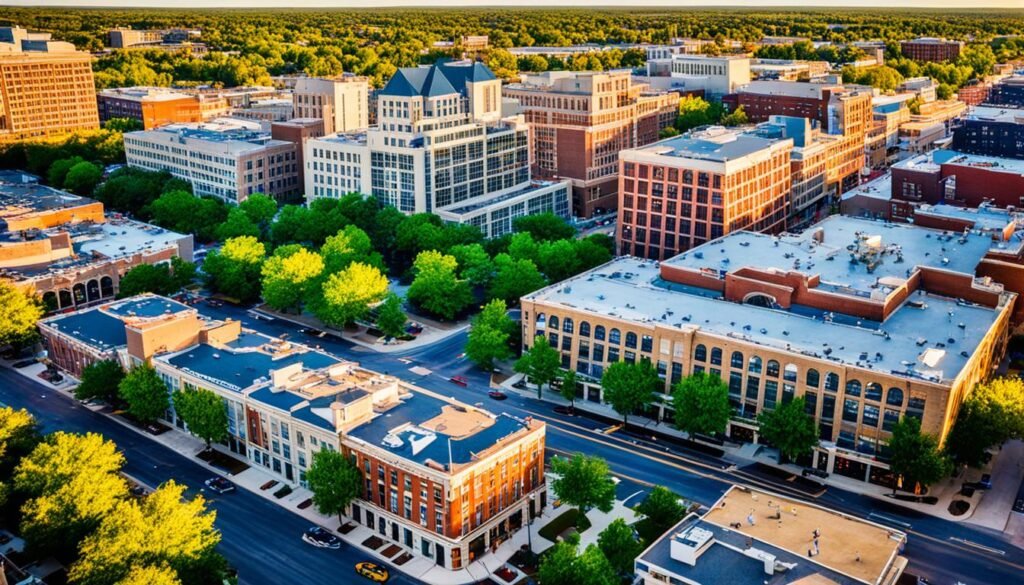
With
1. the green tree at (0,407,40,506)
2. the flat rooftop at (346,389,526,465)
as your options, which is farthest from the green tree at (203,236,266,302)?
the flat rooftop at (346,389,526,465)

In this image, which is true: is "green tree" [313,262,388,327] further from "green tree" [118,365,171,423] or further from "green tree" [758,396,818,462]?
"green tree" [758,396,818,462]

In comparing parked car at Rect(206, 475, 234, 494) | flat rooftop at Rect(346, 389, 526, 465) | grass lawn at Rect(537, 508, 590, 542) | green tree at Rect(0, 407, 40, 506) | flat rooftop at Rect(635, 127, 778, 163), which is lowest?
grass lawn at Rect(537, 508, 590, 542)

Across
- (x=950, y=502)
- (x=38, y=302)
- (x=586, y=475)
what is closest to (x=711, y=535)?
(x=586, y=475)

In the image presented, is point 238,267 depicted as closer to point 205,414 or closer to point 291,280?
point 291,280

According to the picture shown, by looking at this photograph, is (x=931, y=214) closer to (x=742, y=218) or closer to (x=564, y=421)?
(x=742, y=218)

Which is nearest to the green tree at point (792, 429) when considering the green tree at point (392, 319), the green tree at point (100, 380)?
the green tree at point (392, 319)
